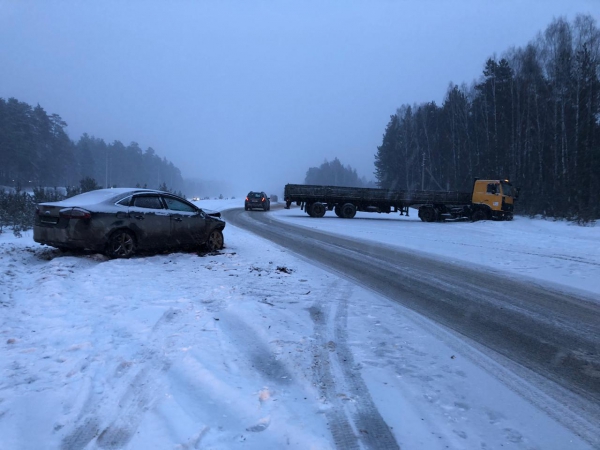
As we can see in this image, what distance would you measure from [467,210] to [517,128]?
15.8 meters

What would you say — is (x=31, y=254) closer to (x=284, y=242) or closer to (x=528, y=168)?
(x=284, y=242)

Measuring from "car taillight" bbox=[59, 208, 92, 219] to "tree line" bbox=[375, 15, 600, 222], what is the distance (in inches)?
1042

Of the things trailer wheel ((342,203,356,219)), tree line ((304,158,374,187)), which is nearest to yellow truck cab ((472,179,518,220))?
trailer wheel ((342,203,356,219))

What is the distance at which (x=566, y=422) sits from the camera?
9.87ft

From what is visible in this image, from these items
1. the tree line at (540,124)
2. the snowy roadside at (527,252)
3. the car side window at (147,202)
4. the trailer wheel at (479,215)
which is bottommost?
the snowy roadside at (527,252)

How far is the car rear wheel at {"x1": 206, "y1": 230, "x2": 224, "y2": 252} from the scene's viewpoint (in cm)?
1016

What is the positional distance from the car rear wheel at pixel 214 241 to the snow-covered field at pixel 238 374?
3.41m

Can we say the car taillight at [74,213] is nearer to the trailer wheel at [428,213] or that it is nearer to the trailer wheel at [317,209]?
the trailer wheel at [317,209]

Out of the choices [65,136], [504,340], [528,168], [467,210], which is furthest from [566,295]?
[65,136]

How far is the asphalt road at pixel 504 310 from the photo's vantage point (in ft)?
13.4

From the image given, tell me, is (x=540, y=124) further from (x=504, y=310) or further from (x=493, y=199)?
(x=504, y=310)

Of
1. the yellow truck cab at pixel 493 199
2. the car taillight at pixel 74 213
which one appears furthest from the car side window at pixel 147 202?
the yellow truck cab at pixel 493 199

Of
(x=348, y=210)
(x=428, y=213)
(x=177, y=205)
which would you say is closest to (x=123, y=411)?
(x=177, y=205)

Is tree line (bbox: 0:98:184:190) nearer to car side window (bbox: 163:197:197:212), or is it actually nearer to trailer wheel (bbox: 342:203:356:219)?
trailer wheel (bbox: 342:203:356:219)
